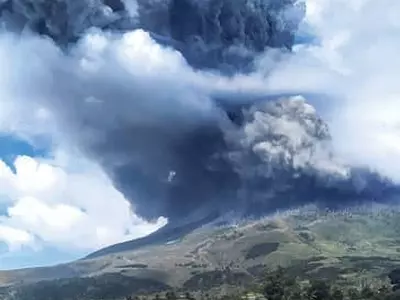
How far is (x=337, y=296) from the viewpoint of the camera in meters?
83.2

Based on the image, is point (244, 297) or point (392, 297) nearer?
point (392, 297)

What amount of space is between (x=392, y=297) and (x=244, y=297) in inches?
706

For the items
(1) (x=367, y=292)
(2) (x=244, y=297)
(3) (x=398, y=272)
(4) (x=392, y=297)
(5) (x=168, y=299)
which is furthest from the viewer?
(3) (x=398, y=272)

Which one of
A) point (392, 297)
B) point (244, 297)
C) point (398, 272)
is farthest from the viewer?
point (398, 272)

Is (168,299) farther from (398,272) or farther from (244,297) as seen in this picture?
(398,272)

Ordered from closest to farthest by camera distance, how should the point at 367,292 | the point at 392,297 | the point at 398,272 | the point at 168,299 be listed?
the point at 392,297, the point at 367,292, the point at 168,299, the point at 398,272

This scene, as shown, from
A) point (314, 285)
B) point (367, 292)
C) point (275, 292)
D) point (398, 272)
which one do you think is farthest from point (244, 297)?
point (398, 272)

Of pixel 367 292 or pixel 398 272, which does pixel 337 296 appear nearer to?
pixel 367 292

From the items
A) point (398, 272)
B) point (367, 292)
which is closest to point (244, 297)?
point (367, 292)

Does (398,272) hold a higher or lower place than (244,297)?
higher

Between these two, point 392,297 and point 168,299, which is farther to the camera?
point 168,299

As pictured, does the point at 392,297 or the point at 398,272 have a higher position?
the point at 398,272

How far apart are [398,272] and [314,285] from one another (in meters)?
69.4

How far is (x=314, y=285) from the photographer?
87812mm
